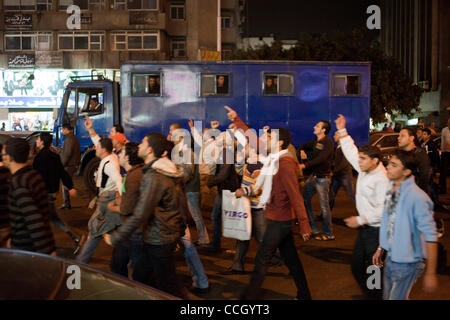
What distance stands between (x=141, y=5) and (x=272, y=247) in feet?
113

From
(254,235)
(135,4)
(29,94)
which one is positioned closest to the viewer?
(254,235)

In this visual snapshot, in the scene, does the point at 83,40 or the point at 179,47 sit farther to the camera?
the point at 179,47

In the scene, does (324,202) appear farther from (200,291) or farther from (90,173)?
(90,173)

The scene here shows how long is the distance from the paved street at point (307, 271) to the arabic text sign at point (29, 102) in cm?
2869

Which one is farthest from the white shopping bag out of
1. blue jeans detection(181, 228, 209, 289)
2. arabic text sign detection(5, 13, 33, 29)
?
arabic text sign detection(5, 13, 33, 29)

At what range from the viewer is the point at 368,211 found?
4852 millimetres

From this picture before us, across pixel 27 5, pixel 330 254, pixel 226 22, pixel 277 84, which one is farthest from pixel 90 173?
pixel 226 22

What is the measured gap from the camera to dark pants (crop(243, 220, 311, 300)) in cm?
495

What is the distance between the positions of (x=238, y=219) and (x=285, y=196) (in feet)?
4.27

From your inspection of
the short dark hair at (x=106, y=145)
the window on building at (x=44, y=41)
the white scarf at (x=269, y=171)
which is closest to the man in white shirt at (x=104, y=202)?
the short dark hair at (x=106, y=145)

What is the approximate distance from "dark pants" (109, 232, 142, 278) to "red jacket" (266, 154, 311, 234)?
1.32m

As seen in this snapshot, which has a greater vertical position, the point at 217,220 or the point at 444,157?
the point at 444,157

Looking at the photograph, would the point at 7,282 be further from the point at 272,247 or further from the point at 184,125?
the point at 184,125

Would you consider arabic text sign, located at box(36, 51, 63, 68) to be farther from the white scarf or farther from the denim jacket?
the denim jacket
